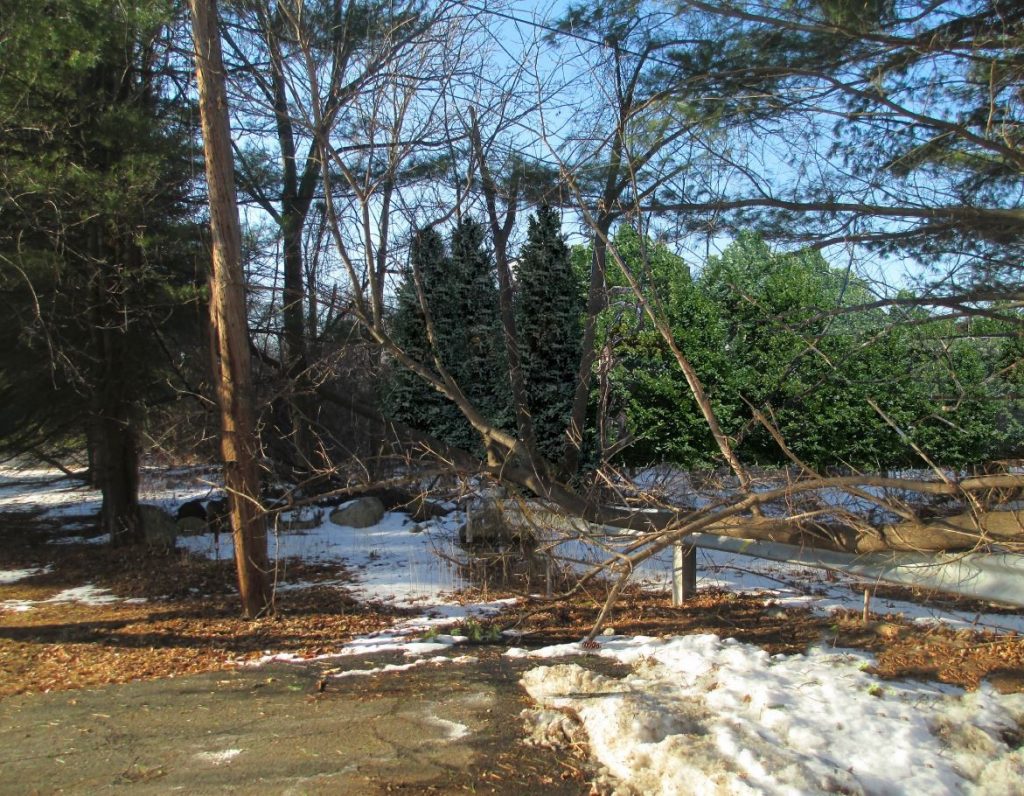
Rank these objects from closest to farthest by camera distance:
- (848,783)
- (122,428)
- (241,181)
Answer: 1. (848,783)
2. (122,428)
3. (241,181)

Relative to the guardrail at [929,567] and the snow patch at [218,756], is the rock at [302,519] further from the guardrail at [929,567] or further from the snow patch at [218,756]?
the snow patch at [218,756]

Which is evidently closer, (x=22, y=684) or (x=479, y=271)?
(x=22, y=684)

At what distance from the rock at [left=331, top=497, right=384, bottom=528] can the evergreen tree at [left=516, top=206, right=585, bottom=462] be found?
3.89 metres

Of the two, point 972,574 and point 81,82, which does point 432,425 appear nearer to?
point 81,82

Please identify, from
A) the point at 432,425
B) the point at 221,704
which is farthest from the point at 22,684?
the point at 432,425

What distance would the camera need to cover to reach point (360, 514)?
44.2 ft

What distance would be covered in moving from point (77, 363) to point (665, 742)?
940 cm

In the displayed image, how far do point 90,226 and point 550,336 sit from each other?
8724 mm

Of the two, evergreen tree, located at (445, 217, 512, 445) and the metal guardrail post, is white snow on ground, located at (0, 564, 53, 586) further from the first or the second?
evergreen tree, located at (445, 217, 512, 445)

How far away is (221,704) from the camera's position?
15.0 ft

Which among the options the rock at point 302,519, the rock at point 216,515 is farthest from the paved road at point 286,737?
the rock at point 302,519

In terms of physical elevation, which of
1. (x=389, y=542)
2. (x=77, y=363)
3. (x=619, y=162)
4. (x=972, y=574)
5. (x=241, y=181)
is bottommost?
(x=389, y=542)

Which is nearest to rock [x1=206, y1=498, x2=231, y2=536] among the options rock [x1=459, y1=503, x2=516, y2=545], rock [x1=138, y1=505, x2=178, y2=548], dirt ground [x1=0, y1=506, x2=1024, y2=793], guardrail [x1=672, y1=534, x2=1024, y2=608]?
rock [x1=138, y1=505, x2=178, y2=548]

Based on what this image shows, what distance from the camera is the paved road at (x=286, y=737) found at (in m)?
3.39
